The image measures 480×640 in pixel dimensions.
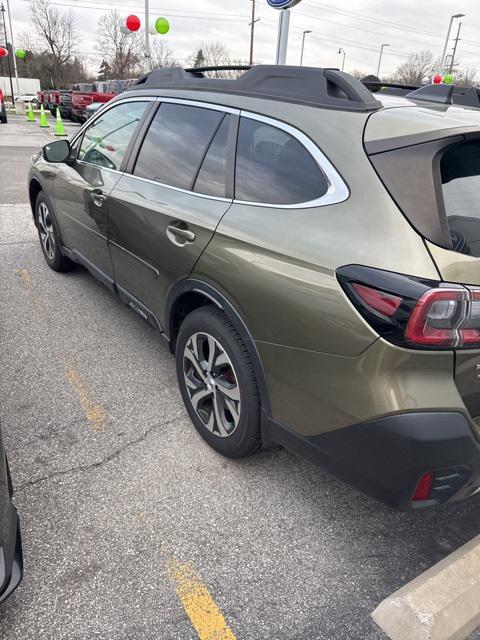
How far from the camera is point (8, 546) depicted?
Answer: 1.61m

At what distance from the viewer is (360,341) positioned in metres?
1.70

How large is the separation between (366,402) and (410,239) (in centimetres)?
59

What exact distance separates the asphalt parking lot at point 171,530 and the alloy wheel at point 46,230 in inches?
73.7

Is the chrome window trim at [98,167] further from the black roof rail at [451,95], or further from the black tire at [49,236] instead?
the black roof rail at [451,95]

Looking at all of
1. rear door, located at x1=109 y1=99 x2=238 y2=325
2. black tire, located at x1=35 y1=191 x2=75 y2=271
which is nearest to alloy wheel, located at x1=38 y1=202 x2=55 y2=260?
black tire, located at x1=35 y1=191 x2=75 y2=271

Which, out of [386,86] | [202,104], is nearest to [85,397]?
[202,104]

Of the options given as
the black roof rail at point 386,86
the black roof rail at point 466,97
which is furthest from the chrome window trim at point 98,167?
the black roof rail at point 466,97

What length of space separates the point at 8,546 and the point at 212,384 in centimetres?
120

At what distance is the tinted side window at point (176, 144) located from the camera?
8.77ft

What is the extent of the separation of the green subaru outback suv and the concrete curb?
0.33 metres

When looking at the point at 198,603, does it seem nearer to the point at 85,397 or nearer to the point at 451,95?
the point at 85,397

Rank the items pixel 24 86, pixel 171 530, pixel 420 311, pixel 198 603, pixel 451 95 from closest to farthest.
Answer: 1. pixel 420 311
2. pixel 198 603
3. pixel 171 530
4. pixel 451 95
5. pixel 24 86

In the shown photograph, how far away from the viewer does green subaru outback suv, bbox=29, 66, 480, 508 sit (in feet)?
5.42

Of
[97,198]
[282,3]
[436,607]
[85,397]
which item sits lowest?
[85,397]
